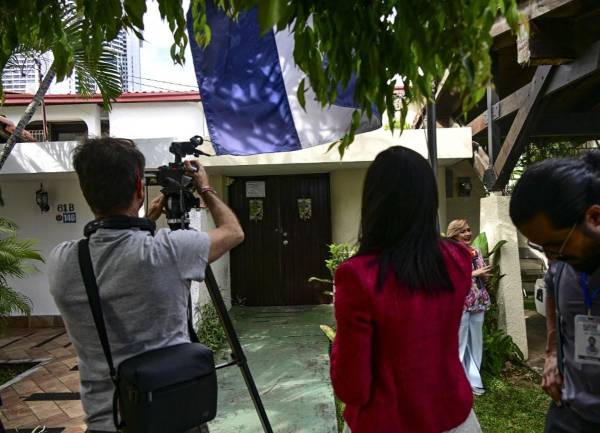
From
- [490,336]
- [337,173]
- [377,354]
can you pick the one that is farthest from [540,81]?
[337,173]

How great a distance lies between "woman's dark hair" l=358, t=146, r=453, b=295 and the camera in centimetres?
137

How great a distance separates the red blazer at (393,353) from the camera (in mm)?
1308

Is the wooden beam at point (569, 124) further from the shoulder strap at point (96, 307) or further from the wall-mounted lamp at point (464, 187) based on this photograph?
the shoulder strap at point (96, 307)

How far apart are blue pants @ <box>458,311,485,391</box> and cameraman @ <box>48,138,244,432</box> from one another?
3422mm

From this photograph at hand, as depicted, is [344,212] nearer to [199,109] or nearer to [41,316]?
[199,109]

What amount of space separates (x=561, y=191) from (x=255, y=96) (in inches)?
79.2

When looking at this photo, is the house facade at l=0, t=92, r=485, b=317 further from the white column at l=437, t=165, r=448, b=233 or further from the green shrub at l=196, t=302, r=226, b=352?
the green shrub at l=196, t=302, r=226, b=352

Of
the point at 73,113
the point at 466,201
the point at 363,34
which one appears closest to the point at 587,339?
the point at 363,34

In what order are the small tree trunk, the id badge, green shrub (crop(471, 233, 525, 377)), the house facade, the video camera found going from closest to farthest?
the id badge < the video camera < the small tree trunk < green shrub (crop(471, 233, 525, 377)) < the house facade

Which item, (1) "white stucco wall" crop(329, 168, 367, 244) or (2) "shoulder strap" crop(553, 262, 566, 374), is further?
(1) "white stucco wall" crop(329, 168, 367, 244)

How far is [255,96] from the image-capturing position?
9.98 feet

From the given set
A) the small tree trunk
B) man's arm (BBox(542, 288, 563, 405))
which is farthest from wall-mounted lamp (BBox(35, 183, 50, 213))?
man's arm (BBox(542, 288, 563, 405))

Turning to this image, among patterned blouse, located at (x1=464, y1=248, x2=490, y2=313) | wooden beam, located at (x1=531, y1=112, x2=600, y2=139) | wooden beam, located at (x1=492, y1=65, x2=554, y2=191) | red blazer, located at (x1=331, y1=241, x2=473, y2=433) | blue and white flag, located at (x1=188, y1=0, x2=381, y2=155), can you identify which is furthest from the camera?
wooden beam, located at (x1=531, y1=112, x2=600, y2=139)

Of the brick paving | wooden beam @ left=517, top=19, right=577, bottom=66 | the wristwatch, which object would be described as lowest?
the brick paving
